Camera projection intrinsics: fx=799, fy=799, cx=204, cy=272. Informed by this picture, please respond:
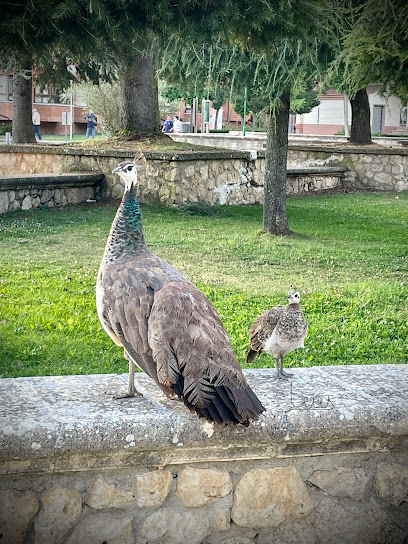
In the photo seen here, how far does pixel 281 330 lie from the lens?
457 cm

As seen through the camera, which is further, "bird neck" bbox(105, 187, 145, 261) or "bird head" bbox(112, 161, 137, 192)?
"bird head" bbox(112, 161, 137, 192)

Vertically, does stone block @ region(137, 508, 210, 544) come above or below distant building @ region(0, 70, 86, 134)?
below

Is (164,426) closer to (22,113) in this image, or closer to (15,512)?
(15,512)

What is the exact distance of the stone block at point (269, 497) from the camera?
145 inches

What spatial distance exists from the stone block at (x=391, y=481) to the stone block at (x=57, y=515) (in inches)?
56.0

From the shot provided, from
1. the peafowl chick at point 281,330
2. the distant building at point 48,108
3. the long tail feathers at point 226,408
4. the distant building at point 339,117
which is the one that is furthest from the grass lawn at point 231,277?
the distant building at point 339,117

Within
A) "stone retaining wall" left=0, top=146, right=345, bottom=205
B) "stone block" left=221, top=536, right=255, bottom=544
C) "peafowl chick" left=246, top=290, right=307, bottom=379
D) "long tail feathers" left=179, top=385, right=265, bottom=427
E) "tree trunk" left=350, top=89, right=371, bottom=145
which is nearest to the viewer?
"long tail feathers" left=179, top=385, right=265, bottom=427

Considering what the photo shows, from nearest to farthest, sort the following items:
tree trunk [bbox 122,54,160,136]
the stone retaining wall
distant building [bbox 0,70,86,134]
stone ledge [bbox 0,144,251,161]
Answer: stone ledge [bbox 0,144,251,161] → the stone retaining wall → tree trunk [bbox 122,54,160,136] → distant building [bbox 0,70,86,134]

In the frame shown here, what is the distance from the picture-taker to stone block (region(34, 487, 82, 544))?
346 centimetres

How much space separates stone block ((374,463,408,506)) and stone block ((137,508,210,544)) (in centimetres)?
85

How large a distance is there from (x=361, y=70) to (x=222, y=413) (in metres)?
8.65

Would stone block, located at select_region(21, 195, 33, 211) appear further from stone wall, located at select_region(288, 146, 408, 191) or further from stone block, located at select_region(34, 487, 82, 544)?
stone block, located at select_region(34, 487, 82, 544)

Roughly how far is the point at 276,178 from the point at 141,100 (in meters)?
5.23

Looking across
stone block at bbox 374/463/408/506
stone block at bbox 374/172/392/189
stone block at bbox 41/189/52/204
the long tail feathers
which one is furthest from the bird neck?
stone block at bbox 374/172/392/189
